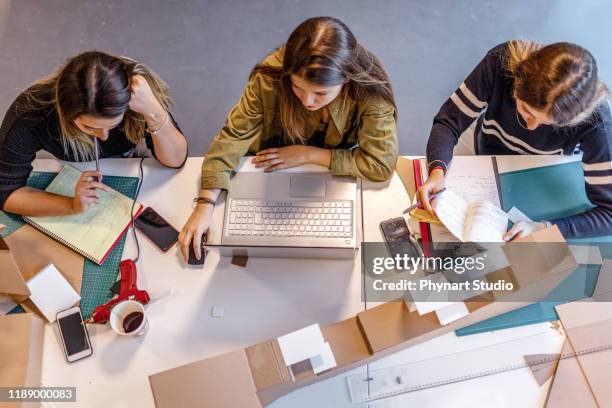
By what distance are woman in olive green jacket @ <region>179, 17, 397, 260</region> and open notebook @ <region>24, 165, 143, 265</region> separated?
179 mm

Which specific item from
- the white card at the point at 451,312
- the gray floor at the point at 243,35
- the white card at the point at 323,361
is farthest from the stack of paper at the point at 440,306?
the gray floor at the point at 243,35

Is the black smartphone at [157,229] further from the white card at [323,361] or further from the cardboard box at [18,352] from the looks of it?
the white card at [323,361]

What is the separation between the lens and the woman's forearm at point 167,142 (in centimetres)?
130

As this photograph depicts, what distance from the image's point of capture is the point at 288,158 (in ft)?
4.31

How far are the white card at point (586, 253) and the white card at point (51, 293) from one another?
4.09 feet

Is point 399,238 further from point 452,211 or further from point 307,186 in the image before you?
point 307,186

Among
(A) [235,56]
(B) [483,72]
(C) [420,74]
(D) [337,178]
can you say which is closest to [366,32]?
(C) [420,74]

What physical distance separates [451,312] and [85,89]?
0.91 metres

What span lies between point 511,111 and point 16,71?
213 cm

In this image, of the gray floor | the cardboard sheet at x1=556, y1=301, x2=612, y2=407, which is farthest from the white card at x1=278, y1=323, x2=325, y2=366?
the gray floor

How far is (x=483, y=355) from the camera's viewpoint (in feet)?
3.70

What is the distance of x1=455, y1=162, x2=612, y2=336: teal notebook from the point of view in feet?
3.77

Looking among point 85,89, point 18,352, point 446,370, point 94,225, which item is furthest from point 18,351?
point 446,370

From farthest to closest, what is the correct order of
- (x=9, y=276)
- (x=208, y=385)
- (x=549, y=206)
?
(x=549, y=206) < (x=9, y=276) < (x=208, y=385)
